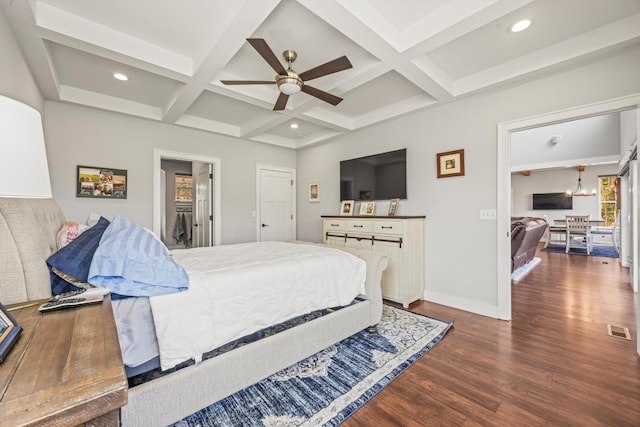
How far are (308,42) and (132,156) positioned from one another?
293cm

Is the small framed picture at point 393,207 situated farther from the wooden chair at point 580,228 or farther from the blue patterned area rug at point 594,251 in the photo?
the wooden chair at point 580,228

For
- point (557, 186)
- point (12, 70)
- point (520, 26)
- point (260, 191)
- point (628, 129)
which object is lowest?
point (260, 191)

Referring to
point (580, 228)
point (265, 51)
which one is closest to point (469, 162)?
point (265, 51)

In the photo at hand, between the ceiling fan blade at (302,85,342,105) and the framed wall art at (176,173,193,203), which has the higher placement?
the ceiling fan blade at (302,85,342,105)

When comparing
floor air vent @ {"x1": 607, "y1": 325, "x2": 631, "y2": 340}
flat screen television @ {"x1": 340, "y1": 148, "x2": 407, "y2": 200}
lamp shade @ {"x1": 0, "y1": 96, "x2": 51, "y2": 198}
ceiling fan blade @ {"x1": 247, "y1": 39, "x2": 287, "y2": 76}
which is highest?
ceiling fan blade @ {"x1": 247, "y1": 39, "x2": 287, "y2": 76}

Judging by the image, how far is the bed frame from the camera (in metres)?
1.10

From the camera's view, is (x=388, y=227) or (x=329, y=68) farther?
(x=388, y=227)

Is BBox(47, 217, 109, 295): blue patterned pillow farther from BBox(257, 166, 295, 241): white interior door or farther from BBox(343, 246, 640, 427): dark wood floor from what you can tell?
BBox(257, 166, 295, 241): white interior door

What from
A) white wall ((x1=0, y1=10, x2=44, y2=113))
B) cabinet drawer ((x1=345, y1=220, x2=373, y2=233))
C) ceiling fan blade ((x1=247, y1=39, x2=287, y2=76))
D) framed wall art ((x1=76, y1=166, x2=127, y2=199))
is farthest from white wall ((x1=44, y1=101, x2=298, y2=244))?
ceiling fan blade ((x1=247, y1=39, x2=287, y2=76))

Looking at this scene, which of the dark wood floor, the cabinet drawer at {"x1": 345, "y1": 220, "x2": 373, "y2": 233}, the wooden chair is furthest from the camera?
the wooden chair

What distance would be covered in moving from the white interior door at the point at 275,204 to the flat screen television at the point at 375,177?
1.36 meters

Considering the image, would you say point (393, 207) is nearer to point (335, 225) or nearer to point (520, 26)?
point (335, 225)

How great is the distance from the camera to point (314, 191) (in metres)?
5.28

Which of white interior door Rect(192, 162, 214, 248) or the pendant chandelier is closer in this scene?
white interior door Rect(192, 162, 214, 248)
